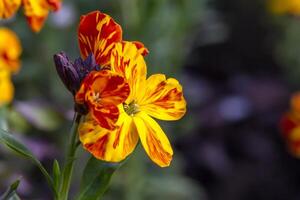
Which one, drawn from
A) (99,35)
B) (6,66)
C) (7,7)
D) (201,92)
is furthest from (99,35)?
(201,92)

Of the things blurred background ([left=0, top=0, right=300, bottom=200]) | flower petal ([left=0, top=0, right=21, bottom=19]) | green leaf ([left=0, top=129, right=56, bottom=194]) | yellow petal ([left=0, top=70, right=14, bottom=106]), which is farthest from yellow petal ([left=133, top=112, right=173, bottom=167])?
blurred background ([left=0, top=0, right=300, bottom=200])

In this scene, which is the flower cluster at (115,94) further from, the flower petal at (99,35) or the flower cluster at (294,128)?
the flower cluster at (294,128)

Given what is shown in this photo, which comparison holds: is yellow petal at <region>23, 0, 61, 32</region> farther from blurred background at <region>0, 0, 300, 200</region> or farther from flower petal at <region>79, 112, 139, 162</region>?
blurred background at <region>0, 0, 300, 200</region>

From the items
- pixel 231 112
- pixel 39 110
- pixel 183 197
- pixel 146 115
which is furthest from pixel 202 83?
pixel 146 115

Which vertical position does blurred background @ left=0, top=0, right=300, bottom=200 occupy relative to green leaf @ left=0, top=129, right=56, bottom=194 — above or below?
below

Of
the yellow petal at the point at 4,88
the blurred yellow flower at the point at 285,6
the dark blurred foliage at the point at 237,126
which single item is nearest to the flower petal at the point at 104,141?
the yellow petal at the point at 4,88

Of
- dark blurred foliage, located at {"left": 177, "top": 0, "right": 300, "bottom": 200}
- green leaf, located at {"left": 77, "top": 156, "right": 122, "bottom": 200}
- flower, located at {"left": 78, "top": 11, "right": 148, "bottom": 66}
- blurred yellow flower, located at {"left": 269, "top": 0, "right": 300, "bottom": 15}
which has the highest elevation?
flower, located at {"left": 78, "top": 11, "right": 148, "bottom": 66}

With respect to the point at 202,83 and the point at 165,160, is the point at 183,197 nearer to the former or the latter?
the point at 202,83
